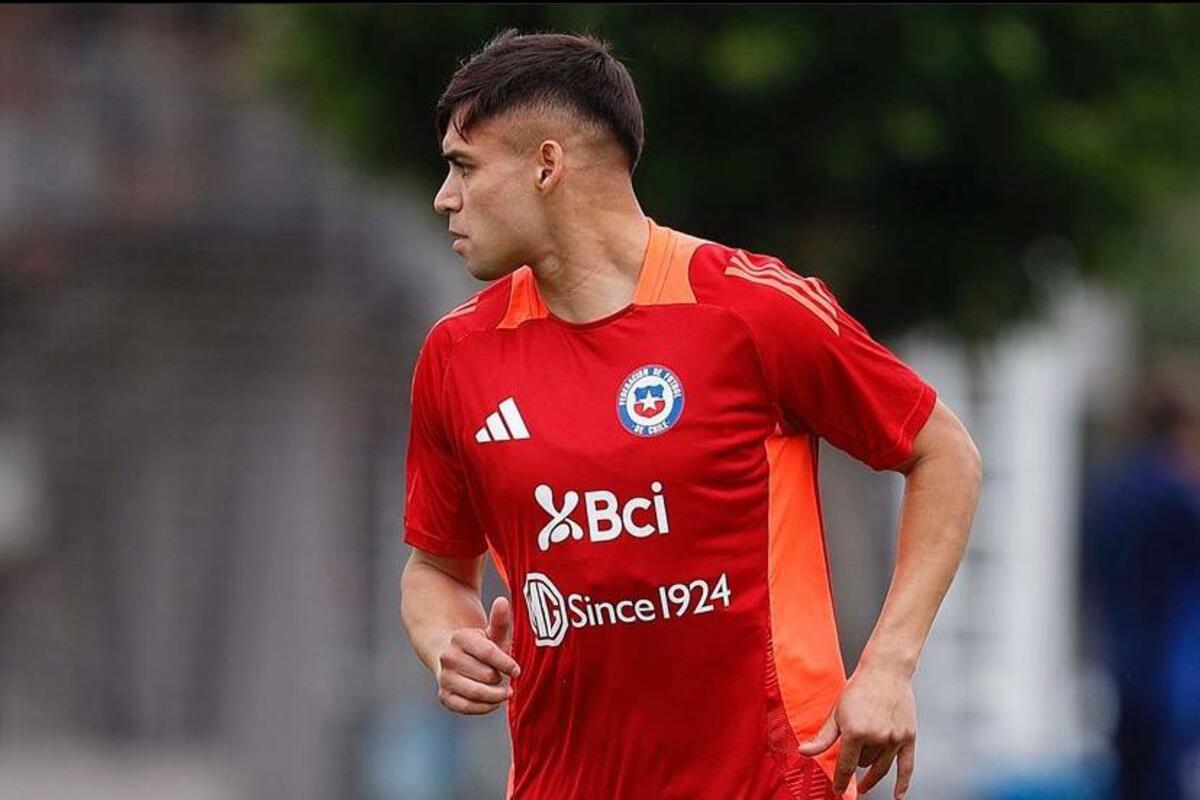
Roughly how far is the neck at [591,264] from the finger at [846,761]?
95 cm

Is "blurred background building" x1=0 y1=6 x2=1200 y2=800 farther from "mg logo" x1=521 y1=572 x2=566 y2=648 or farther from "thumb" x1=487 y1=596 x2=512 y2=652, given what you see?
"thumb" x1=487 y1=596 x2=512 y2=652

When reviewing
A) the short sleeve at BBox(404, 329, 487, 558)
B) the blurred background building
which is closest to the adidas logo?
the short sleeve at BBox(404, 329, 487, 558)

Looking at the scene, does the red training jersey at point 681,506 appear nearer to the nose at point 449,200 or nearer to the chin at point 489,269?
the chin at point 489,269

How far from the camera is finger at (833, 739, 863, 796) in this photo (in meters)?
5.00

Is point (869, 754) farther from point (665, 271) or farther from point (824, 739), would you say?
point (665, 271)

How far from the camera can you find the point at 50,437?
18688 millimetres

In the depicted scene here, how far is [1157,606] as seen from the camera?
12.0 metres

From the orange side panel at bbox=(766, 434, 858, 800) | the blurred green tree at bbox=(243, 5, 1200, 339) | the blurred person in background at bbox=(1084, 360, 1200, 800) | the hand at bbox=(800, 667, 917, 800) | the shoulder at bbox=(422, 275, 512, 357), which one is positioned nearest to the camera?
the hand at bbox=(800, 667, 917, 800)

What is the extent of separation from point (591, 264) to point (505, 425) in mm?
357

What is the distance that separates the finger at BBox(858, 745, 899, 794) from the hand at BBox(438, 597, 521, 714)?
70 cm

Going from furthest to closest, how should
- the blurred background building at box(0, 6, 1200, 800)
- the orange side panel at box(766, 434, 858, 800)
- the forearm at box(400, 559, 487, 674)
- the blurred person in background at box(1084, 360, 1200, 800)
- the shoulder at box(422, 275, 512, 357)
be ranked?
the blurred background building at box(0, 6, 1200, 800), the blurred person in background at box(1084, 360, 1200, 800), the forearm at box(400, 559, 487, 674), the shoulder at box(422, 275, 512, 357), the orange side panel at box(766, 434, 858, 800)

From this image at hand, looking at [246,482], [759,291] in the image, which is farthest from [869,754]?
[246,482]

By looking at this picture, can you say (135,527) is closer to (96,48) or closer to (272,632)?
(272,632)

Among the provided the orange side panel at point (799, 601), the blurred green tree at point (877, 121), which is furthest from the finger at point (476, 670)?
the blurred green tree at point (877, 121)
